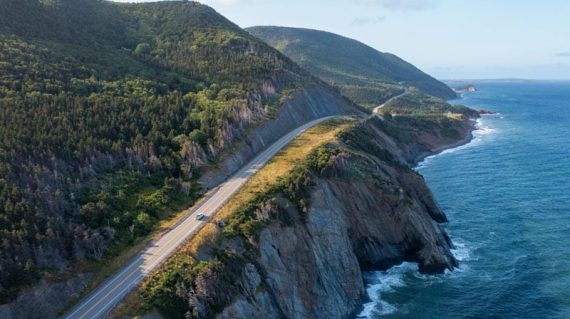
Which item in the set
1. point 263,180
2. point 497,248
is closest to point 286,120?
point 263,180

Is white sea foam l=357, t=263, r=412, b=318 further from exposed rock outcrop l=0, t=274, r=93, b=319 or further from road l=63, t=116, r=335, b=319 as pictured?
exposed rock outcrop l=0, t=274, r=93, b=319

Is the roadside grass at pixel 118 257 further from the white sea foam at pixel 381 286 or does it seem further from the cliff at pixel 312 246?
the white sea foam at pixel 381 286

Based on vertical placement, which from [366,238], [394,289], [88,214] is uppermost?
[88,214]

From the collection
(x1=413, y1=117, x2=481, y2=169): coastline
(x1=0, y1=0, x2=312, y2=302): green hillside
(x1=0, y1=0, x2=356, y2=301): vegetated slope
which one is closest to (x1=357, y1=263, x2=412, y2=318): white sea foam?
(x1=0, y1=0, x2=312, y2=302): green hillside

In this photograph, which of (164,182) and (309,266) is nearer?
(309,266)

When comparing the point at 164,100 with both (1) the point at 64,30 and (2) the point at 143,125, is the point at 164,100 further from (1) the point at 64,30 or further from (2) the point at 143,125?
(1) the point at 64,30

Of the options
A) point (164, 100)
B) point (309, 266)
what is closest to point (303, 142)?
point (164, 100)
